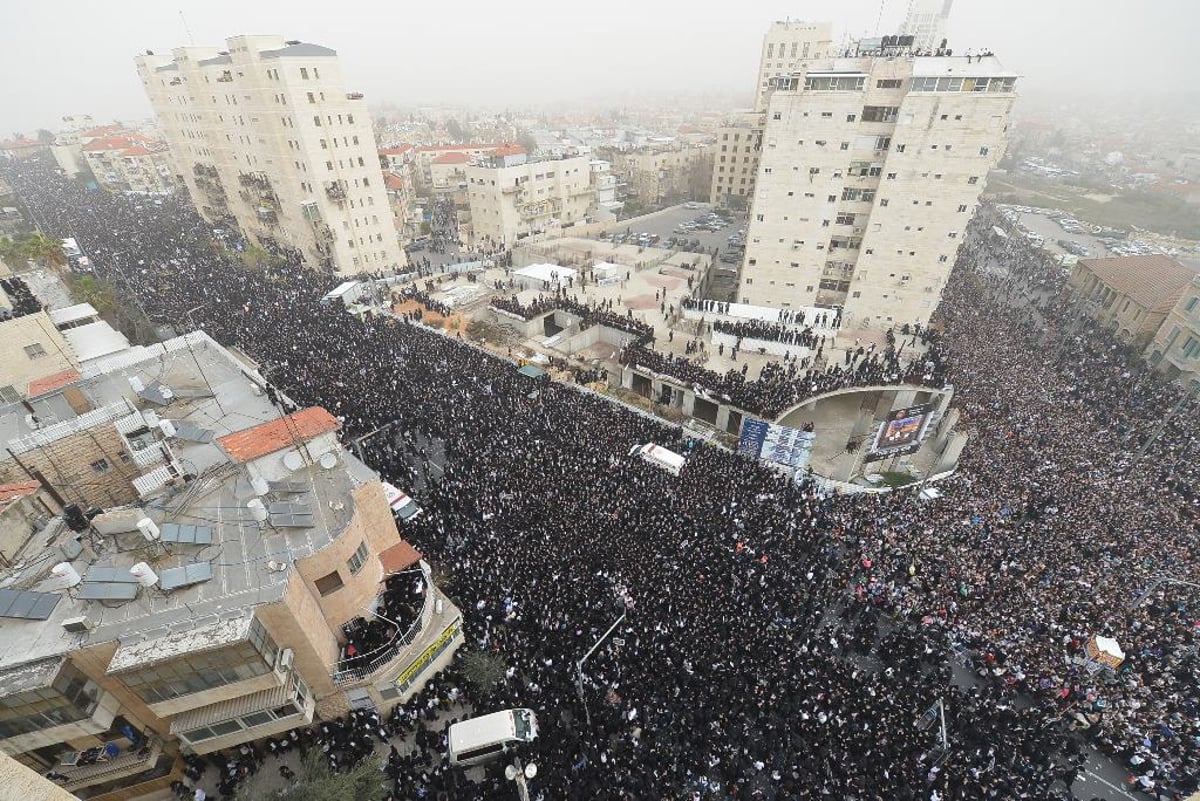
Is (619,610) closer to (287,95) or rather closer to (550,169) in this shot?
(287,95)

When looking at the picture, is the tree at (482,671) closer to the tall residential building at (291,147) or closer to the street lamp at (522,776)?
the street lamp at (522,776)

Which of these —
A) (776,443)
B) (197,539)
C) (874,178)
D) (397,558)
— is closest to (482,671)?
(397,558)

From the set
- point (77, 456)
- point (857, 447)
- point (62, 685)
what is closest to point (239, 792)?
point (62, 685)

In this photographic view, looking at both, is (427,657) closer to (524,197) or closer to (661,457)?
(661,457)

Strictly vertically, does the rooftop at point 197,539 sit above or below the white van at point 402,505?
above

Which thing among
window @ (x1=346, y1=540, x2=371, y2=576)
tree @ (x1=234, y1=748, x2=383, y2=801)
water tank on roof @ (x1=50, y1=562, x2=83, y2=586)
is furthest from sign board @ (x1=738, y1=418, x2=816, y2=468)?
water tank on roof @ (x1=50, y1=562, x2=83, y2=586)

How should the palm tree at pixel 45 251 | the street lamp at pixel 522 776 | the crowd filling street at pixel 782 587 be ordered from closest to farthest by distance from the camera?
the street lamp at pixel 522 776 < the crowd filling street at pixel 782 587 < the palm tree at pixel 45 251

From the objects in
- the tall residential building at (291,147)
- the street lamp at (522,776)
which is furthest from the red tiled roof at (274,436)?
the tall residential building at (291,147)
